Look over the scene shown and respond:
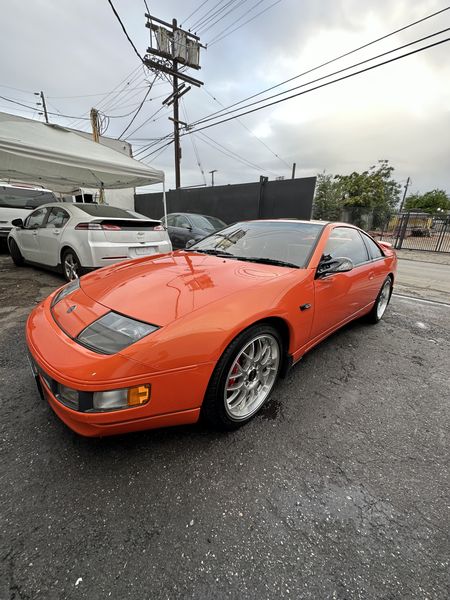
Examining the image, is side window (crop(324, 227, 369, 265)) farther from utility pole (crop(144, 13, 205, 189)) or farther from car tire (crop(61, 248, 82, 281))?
utility pole (crop(144, 13, 205, 189))

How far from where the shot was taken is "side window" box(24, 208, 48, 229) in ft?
16.5

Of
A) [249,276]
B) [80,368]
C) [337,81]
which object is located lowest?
[80,368]

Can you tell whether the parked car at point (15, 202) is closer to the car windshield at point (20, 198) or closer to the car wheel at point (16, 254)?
the car windshield at point (20, 198)

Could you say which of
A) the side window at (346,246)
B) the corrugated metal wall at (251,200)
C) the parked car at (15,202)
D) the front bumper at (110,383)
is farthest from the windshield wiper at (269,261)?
the corrugated metal wall at (251,200)

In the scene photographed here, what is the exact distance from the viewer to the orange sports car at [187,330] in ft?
4.22

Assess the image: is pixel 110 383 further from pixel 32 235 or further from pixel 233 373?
pixel 32 235

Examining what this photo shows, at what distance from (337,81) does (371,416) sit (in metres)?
9.91

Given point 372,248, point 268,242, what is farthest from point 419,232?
point 268,242

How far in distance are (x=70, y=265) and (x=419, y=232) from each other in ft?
61.4

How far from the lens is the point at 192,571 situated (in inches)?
42.3

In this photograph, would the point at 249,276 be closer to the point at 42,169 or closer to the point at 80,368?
the point at 80,368

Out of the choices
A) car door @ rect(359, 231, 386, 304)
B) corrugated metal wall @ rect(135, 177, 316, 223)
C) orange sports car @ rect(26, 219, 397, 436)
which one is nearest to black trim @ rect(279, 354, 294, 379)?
orange sports car @ rect(26, 219, 397, 436)

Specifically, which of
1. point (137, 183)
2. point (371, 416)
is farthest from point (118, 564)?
point (137, 183)

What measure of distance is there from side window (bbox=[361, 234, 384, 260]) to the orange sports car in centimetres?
96
